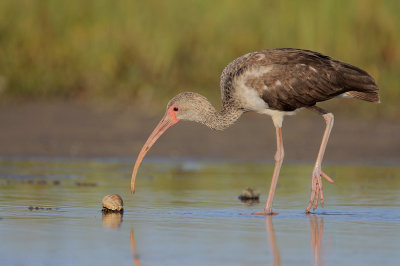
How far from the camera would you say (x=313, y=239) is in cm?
697

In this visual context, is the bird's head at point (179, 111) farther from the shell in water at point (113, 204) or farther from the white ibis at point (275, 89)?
the shell in water at point (113, 204)

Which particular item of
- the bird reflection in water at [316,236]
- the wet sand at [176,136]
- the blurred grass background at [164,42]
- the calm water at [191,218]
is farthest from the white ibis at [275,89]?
the blurred grass background at [164,42]

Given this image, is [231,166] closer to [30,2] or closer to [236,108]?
[236,108]

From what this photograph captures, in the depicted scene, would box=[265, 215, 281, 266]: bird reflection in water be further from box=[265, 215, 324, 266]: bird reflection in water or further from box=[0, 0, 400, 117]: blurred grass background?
box=[0, 0, 400, 117]: blurred grass background

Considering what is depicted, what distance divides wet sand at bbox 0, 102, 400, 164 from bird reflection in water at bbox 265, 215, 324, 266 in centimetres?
543

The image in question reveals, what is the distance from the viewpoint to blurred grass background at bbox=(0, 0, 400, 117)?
15.7 m

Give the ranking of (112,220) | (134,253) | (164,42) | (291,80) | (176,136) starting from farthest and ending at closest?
(164,42), (176,136), (291,80), (112,220), (134,253)

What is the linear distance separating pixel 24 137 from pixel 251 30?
14.6ft

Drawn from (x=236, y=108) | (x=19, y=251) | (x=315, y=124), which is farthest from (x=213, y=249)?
(x=315, y=124)

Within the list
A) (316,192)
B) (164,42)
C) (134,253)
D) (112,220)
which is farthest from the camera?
(164,42)

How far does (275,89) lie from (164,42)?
681 cm

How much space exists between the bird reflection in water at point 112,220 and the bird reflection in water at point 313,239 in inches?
48.2

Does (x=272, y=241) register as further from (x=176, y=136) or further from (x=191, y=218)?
(x=176, y=136)

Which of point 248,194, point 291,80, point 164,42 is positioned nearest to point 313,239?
point 248,194
